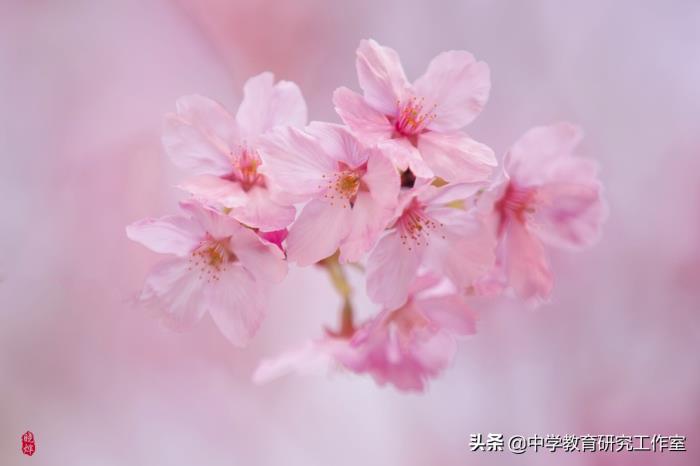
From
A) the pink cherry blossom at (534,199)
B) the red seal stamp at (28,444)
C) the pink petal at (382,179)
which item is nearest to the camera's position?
the pink petal at (382,179)

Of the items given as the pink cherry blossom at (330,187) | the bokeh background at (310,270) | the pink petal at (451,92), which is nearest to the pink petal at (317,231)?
the pink cherry blossom at (330,187)

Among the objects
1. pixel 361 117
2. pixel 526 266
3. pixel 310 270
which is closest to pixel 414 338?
pixel 526 266

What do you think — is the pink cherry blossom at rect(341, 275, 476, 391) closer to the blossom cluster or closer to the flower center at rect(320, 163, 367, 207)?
the blossom cluster

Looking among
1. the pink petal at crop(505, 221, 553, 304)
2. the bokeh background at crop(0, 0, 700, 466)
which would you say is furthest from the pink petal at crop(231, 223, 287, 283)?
the bokeh background at crop(0, 0, 700, 466)

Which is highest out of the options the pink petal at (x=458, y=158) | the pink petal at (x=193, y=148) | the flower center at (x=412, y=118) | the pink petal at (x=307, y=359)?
the pink petal at (x=193, y=148)

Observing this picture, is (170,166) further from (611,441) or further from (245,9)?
(611,441)

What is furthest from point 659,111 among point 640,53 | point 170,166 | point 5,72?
point 5,72

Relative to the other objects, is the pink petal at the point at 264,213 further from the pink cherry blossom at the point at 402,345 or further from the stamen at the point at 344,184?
the pink cherry blossom at the point at 402,345
